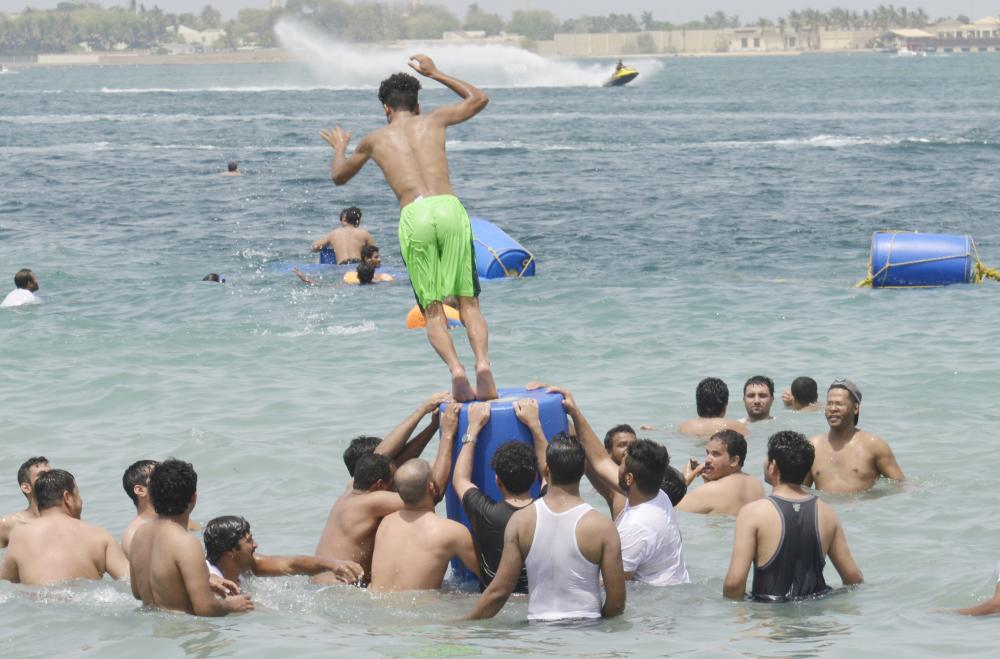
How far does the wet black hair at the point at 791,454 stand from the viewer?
788 centimetres

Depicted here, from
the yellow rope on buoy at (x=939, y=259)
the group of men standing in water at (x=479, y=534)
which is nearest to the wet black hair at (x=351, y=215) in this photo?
the yellow rope on buoy at (x=939, y=259)

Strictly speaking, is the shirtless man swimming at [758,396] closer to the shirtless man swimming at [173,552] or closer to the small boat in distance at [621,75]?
the shirtless man swimming at [173,552]

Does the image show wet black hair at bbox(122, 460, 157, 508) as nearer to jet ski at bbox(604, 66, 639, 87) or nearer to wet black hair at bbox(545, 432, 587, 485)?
wet black hair at bbox(545, 432, 587, 485)

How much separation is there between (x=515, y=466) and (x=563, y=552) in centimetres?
52

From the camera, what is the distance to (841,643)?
7707mm

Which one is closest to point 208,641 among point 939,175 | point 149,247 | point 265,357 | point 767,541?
point 767,541

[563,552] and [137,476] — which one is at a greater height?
[137,476]

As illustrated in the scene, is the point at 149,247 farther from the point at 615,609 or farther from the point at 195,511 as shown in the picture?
the point at 615,609

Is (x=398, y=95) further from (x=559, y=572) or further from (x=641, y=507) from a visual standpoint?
(x=559, y=572)

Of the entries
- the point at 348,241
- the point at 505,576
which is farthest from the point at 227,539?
the point at 348,241

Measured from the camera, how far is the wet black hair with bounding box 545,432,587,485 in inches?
289

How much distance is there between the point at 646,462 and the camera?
8.11 meters

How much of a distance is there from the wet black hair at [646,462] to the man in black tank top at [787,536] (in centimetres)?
50

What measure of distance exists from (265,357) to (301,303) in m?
3.43
